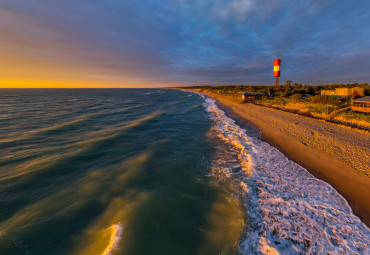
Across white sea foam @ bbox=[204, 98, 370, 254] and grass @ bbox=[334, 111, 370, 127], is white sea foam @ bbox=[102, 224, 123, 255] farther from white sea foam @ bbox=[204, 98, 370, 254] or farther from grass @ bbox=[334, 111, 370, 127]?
grass @ bbox=[334, 111, 370, 127]

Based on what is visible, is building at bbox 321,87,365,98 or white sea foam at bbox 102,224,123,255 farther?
building at bbox 321,87,365,98

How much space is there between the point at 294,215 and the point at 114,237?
24.8 feet

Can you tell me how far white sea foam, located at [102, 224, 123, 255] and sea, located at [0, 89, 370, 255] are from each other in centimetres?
4

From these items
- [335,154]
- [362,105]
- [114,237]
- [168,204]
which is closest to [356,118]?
[362,105]

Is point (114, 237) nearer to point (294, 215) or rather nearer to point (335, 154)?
point (294, 215)

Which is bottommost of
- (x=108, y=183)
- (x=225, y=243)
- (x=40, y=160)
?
(x=225, y=243)

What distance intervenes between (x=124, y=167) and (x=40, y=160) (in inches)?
259

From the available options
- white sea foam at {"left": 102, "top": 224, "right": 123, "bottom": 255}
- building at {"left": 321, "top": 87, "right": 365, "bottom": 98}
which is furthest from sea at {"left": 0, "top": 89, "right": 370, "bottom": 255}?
building at {"left": 321, "top": 87, "right": 365, "bottom": 98}

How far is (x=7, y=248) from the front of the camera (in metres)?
5.43

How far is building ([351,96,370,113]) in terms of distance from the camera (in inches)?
826

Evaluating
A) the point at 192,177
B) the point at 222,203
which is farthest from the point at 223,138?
the point at 222,203

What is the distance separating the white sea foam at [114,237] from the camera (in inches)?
209

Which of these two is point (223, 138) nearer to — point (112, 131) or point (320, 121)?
point (112, 131)

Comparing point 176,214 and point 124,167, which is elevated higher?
point 124,167
